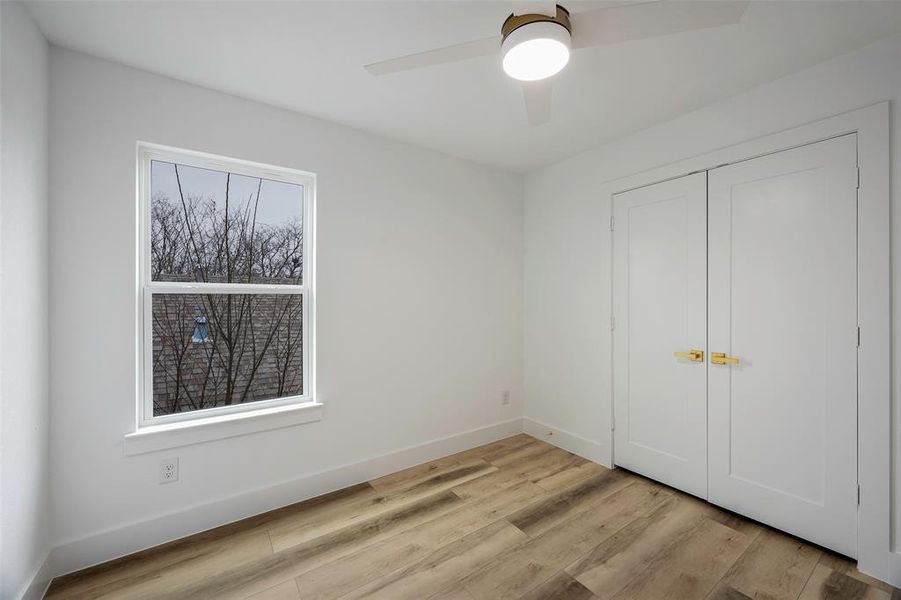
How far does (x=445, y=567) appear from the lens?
195 centimetres

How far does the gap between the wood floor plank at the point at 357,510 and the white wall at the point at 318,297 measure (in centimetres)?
27

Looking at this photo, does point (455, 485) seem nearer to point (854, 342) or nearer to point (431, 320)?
point (431, 320)

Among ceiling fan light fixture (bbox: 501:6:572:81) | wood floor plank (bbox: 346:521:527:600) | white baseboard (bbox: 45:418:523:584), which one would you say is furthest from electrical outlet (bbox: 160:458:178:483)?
ceiling fan light fixture (bbox: 501:6:572:81)

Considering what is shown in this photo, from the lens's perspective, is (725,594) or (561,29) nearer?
(561,29)

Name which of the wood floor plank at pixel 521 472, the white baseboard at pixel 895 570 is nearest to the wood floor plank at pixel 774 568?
the white baseboard at pixel 895 570

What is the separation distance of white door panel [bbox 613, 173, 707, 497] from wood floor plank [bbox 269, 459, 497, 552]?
1.22m

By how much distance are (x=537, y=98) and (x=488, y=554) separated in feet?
7.62

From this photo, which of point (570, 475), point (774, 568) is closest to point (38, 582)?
point (570, 475)

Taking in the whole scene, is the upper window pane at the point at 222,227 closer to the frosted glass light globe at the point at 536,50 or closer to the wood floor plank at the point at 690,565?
the frosted glass light globe at the point at 536,50

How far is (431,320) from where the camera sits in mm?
3221

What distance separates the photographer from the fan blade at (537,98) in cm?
170

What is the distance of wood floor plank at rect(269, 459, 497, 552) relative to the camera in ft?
7.25

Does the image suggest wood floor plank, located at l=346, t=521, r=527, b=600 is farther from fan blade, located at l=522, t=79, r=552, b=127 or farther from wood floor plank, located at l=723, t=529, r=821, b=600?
fan blade, located at l=522, t=79, r=552, b=127

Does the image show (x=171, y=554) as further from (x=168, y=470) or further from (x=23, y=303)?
(x=23, y=303)
